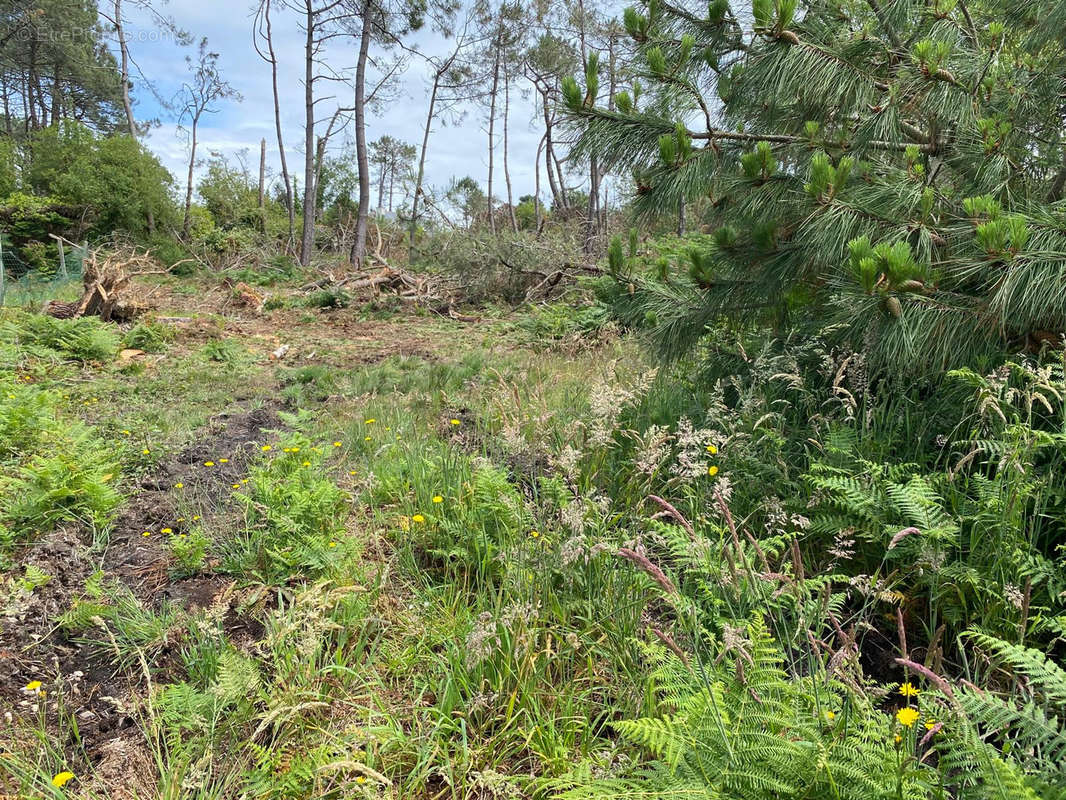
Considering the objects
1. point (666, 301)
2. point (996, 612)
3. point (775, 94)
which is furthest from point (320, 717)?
point (775, 94)

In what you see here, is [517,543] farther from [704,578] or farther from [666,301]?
[666,301]

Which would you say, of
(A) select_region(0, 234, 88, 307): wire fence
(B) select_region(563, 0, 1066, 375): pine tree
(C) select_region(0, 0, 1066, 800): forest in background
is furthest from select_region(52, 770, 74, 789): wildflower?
(A) select_region(0, 234, 88, 307): wire fence

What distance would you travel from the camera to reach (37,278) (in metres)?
13.0

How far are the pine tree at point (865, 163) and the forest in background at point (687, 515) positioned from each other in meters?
0.02

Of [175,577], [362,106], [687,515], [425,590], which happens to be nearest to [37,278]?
[362,106]

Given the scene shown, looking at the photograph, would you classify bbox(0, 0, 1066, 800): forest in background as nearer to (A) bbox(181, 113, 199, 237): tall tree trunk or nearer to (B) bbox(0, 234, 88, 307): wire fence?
(B) bbox(0, 234, 88, 307): wire fence

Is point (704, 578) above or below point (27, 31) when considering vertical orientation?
below

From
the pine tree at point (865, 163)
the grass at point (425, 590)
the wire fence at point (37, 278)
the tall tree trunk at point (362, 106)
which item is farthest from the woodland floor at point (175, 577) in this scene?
the tall tree trunk at point (362, 106)

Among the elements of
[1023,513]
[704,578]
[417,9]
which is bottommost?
[704,578]

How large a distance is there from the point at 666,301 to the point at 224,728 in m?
2.87

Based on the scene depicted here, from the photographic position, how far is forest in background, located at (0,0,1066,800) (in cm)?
134

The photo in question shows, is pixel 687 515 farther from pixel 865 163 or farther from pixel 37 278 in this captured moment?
pixel 37 278

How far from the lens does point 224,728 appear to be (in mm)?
1608

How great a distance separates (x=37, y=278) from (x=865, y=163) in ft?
53.7
